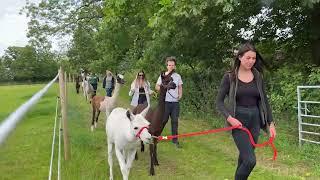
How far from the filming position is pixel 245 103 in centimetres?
523

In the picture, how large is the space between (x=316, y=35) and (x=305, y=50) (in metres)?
1.27

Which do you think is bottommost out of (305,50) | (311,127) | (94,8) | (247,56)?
(311,127)

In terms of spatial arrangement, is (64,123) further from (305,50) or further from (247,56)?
(305,50)

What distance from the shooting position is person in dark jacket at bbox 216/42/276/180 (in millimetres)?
5145

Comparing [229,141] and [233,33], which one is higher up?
[233,33]

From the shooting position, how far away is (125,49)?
80.9 ft

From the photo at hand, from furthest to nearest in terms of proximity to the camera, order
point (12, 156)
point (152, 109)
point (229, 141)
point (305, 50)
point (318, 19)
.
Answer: point (305, 50), point (318, 19), point (229, 141), point (12, 156), point (152, 109)

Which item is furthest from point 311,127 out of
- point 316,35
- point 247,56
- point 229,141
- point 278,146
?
point 247,56

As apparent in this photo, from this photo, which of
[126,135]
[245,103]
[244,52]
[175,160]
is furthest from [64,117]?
[244,52]

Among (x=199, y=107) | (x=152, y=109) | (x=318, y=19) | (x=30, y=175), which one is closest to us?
(x=30, y=175)

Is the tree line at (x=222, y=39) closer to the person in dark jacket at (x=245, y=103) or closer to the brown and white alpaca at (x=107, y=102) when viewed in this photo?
the brown and white alpaca at (x=107, y=102)

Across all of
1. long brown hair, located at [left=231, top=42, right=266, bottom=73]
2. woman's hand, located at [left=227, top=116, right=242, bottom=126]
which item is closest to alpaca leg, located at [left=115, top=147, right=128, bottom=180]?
woman's hand, located at [left=227, top=116, right=242, bottom=126]

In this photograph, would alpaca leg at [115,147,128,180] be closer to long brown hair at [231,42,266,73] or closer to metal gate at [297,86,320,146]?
long brown hair at [231,42,266,73]

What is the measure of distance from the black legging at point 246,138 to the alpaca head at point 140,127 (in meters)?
1.34
